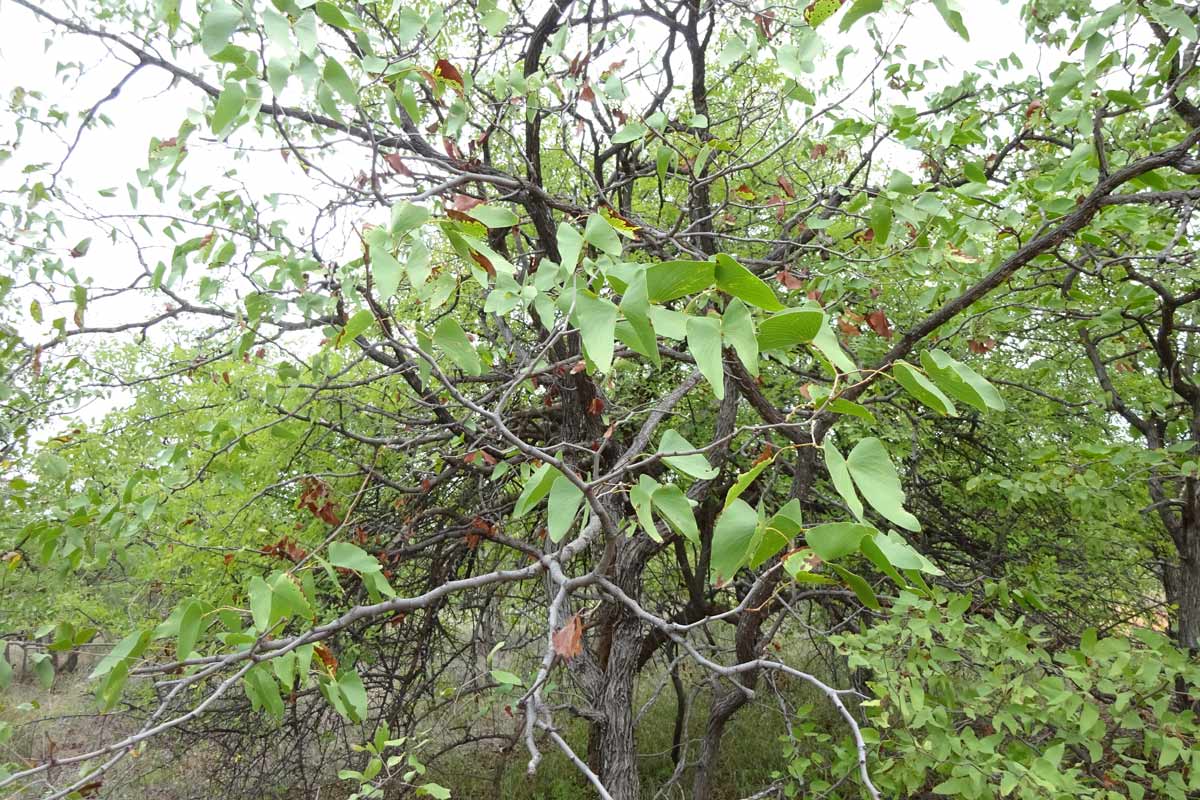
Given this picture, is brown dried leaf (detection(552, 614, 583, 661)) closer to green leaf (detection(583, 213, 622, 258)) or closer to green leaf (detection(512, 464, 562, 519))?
green leaf (detection(512, 464, 562, 519))

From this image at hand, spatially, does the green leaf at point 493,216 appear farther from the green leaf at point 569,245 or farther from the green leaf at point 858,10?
the green leaf at point 858,10

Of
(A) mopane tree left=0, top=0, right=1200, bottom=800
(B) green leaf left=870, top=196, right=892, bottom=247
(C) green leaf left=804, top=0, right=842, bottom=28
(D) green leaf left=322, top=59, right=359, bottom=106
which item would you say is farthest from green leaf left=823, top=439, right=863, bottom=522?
(B) green leaf left=870, top=196, right=892, bottom=247

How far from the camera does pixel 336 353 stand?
3430 mm

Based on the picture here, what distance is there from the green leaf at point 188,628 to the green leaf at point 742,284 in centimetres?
96

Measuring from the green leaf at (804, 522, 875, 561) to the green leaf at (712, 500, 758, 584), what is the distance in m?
0.06

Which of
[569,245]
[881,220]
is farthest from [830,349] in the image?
[881,220]

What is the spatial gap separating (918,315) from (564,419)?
221cm

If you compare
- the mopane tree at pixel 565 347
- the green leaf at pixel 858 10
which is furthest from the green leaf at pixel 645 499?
the green leaf at pixel 858 10

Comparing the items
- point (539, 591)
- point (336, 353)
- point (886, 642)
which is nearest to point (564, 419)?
point (336, 353)

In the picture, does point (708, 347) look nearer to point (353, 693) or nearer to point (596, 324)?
point (596, 324)

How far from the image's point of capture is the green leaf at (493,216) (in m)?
1.10

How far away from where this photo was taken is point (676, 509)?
85 centimetres

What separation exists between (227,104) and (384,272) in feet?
1.62

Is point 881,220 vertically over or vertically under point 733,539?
over
